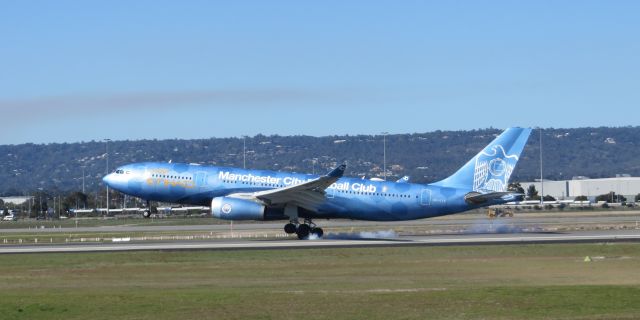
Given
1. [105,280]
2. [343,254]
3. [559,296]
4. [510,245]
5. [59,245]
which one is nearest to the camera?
[559,296]

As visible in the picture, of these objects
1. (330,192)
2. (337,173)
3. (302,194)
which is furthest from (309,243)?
(330,192)

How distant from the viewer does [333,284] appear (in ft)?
115

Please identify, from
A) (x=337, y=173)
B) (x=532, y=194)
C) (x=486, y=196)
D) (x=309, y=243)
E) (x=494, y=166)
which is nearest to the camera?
(x=309, y=243)

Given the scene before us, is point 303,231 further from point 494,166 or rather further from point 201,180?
point 494,166

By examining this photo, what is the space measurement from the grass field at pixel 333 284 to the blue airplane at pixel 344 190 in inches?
444

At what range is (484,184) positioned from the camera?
208 ft

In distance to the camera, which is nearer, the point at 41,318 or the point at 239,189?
the point at 41,318

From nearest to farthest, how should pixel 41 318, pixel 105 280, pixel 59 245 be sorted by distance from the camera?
pixel 41 318
pixel 105 280
pixel 59 245

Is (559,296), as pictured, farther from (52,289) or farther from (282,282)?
(52,289)

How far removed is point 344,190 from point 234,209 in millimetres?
7404

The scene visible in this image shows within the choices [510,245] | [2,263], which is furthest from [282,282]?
[510,245]

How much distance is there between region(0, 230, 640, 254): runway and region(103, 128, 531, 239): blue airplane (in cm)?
161

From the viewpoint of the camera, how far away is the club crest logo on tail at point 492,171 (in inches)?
2491

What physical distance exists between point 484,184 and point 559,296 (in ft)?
109
